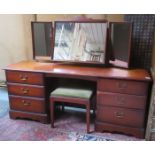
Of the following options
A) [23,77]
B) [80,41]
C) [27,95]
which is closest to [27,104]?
[27,95]

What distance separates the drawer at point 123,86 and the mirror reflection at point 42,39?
2.54ft

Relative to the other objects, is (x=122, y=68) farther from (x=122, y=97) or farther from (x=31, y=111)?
(x=31, y=111)

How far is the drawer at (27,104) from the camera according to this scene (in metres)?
2.10

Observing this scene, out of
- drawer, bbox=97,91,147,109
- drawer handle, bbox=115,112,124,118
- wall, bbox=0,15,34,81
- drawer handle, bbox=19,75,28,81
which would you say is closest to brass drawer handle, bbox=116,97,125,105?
drawer, bbox=97,91,147,109

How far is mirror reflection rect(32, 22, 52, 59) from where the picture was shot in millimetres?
2204

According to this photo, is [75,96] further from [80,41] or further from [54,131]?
[80,41]

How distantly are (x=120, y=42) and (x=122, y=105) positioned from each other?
24.2 inches

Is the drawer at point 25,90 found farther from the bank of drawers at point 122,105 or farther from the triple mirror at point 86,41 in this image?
the bank of drawers at point 122,105

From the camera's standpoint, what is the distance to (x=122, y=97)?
1.82 m

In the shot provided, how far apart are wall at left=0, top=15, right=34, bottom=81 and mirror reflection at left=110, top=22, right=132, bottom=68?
117 cm
